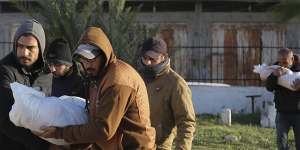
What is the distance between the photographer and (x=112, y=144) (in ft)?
10.8

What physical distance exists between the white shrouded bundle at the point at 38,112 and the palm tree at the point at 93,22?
10.0 meters

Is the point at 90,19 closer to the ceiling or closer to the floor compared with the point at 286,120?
closer to the ceiling

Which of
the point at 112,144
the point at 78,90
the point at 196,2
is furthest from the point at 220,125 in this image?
the point at 112,144

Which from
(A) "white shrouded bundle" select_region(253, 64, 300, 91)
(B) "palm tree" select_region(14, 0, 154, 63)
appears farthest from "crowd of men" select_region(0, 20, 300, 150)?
(B) "palm tree" select_region(14, 0, 154, 63)

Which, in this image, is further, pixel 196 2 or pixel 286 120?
pixel 196 2

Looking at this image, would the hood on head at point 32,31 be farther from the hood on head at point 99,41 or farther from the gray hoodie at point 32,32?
the hood on head at point 99,41

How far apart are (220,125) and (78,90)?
354 inches

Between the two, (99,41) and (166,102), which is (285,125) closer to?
(166,102)

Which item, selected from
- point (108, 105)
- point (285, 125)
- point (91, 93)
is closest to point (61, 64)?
point (91, 93)

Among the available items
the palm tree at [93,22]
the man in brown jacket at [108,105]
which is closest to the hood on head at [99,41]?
the man in brown jacket at [108,105]

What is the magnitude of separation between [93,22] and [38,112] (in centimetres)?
1084

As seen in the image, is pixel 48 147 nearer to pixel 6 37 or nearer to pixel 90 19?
pixel 90 19

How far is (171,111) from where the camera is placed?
5031mm

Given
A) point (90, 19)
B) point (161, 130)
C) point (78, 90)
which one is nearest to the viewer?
point (78, 90)
